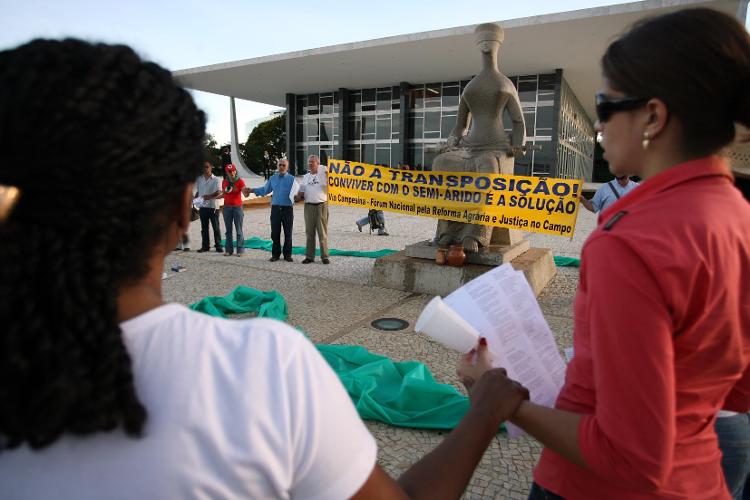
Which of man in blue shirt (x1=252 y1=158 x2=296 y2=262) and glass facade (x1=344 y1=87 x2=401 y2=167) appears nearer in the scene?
man in blue shirt (x1=252 y1=158 x2=296 y2=262)

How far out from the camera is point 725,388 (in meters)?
0.93

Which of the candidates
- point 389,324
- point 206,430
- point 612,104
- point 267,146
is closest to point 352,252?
point 389,324

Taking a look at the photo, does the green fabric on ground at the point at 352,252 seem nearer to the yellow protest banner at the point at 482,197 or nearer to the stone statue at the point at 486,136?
the yellow protest banner at the point at 482,197

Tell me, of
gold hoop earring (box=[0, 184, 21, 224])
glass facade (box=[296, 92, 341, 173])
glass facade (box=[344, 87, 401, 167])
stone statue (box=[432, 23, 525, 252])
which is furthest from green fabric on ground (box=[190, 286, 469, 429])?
glass facade (box=[296, 92, 341, 173])

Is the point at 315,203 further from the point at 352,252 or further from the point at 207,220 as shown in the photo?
the point at 207,220

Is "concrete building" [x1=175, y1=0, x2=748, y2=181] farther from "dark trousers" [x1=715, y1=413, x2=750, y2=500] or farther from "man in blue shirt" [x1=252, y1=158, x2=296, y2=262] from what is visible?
→ "dark trousers" [x1=715, y1=413, x2=750, y2=500]

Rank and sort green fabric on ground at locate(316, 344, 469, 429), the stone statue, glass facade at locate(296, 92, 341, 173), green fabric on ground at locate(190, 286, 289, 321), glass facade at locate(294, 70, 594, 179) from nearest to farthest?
1. green fabric on ground at locate(316, 344, 469, 429)
2. green fabric on ground at locate(190, 286, 289, 321)
3. the stone statue
4. glass facade at locate(294, 70, 594, 179)
5. glass facade at locate(296, 92, 341, 173)

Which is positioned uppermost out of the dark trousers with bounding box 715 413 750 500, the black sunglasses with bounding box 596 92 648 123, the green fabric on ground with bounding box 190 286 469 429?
the black sunglasses with bounding box 596 92 648 123

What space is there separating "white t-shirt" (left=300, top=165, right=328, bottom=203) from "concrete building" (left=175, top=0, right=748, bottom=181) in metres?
14.1

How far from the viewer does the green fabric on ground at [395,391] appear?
2.88m

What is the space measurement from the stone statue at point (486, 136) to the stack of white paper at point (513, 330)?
4817 mm

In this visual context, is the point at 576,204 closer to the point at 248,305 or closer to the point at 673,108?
the point at 248,305

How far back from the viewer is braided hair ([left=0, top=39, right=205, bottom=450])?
2.01ft

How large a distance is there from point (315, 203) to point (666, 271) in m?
7.06
